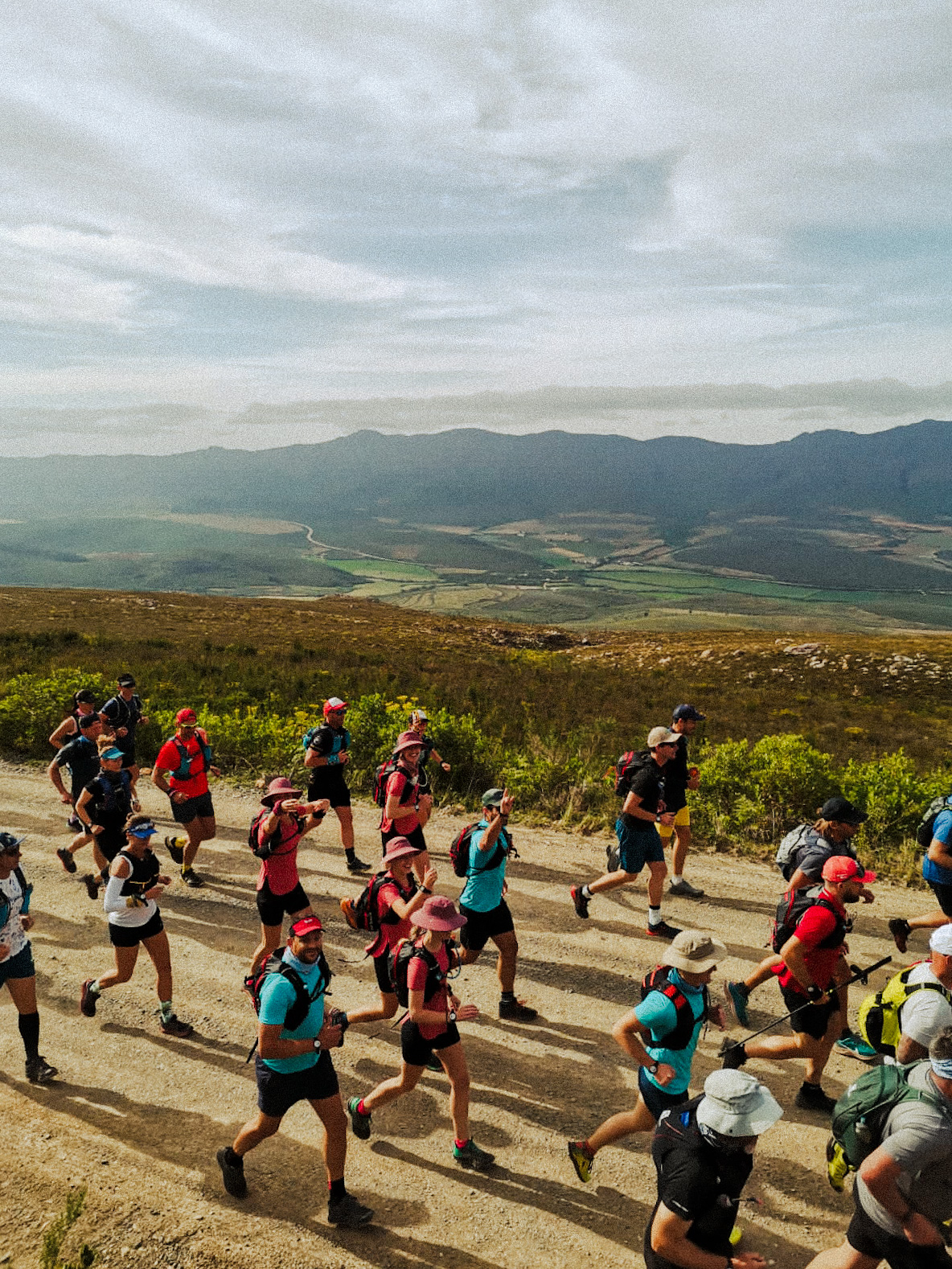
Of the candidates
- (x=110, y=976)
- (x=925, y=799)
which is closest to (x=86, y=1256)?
(x=110, y=976)

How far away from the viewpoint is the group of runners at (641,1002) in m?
3.49

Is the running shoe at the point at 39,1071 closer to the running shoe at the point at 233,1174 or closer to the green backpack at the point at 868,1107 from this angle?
the running shoe at the point at 233,1174

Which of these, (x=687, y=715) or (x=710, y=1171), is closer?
(x=710, y=1171)

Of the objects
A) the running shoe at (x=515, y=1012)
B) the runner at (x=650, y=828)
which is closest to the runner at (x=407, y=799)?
the running shoe at (x=515, y=1012)

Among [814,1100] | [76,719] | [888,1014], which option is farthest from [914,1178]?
[76,719]

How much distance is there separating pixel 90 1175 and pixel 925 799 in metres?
11.4

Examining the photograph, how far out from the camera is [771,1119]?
10.8ft

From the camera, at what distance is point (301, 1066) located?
4785mm

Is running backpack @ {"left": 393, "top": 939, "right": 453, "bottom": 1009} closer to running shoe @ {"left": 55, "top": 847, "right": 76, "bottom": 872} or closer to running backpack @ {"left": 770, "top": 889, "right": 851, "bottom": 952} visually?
running backpack @ {"left": 770, "top": 889, "right": 851, "bottom": 952}

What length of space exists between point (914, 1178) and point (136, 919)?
6.02 m

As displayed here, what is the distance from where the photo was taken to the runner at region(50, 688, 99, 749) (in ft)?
33.6

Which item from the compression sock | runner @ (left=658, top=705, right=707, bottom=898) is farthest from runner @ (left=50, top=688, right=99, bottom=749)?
runner @ (left=658, top=705, right=707, bottom=898)

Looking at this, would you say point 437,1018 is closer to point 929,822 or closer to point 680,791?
point 680,791

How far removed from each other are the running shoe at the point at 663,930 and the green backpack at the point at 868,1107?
4.54 meters
